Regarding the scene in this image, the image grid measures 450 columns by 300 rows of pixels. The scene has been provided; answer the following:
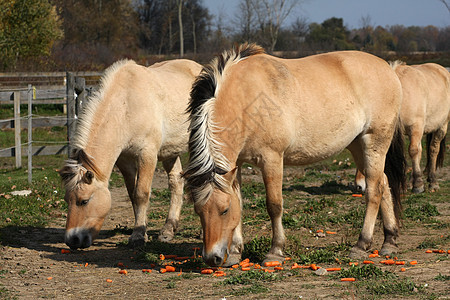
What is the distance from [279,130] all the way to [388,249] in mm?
1833

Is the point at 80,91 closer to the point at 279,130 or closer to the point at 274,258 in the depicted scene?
the point at 279,130

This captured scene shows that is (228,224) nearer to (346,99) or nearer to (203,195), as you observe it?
(203,195)

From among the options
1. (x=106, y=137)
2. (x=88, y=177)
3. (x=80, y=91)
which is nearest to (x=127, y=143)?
(x=106, y=137)

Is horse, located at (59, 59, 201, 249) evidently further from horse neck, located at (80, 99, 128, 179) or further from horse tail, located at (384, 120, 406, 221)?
horse tail, located at (384, 120, 406, 221)

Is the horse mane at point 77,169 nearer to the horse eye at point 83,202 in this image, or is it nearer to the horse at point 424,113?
the horse eye at point 83,202

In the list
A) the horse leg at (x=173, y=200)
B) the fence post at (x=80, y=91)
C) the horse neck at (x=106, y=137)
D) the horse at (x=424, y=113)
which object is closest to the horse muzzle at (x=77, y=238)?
the horse neck at (x=106, y=137)

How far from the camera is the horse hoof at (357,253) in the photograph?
225 inches

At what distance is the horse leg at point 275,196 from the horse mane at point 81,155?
1879 mm

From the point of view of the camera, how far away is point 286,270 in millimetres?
5176

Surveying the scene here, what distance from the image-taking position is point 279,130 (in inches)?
212

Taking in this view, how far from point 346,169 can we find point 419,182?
7.98 ft

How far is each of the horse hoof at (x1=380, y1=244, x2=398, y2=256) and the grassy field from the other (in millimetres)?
95

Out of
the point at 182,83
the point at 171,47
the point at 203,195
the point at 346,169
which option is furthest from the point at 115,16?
the point at 203,195

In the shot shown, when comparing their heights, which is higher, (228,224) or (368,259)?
(228,224)
